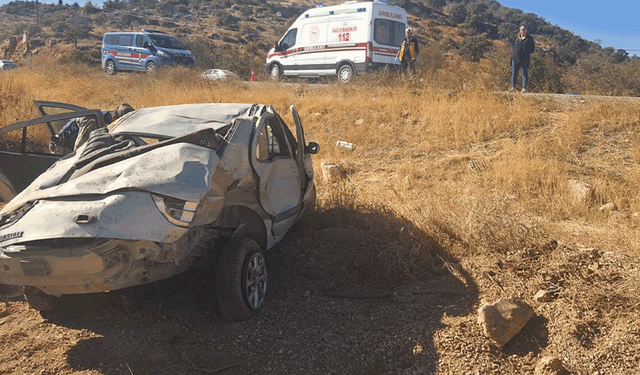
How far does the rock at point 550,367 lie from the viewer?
3441 mm

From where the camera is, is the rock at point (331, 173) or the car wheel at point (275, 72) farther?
the car wheel at point (275, 72)

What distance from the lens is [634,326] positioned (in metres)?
3.70

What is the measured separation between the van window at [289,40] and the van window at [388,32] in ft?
11.6

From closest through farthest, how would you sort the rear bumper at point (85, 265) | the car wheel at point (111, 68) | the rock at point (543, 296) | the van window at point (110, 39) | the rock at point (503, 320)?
the rear bumper at point (85, 265), the rock at point (503, 320), the rock at point (543, 296), the car wheel at point (111, 68), the van window at point (110, 39)

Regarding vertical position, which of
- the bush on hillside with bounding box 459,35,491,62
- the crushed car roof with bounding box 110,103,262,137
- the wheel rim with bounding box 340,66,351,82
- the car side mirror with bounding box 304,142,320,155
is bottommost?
the car side mirror with bounding box 304,142,320,155

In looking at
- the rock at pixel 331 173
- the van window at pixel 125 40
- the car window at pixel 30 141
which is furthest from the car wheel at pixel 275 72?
the rock at pixel 331 173

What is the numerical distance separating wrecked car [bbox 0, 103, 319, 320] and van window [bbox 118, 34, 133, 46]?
18647mm

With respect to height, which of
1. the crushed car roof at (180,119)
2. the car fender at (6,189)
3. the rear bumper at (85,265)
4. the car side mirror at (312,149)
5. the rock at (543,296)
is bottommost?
the rock at (543,296)

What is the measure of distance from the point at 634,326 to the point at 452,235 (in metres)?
A: 1.92

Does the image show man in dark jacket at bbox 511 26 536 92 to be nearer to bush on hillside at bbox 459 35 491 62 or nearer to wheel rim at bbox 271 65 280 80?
wheel rim at bbox 271 65 280 80

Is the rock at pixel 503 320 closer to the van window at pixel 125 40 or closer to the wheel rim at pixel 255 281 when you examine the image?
the wheel rim at pixel 255 281

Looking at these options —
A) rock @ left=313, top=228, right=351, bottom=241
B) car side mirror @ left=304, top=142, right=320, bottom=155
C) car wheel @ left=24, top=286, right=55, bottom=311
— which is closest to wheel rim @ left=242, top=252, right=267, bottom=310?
rock @ left=313, top=228, right=351, bottom=241

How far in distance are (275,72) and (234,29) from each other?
28920 millimetres

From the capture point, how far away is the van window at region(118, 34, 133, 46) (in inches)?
882
